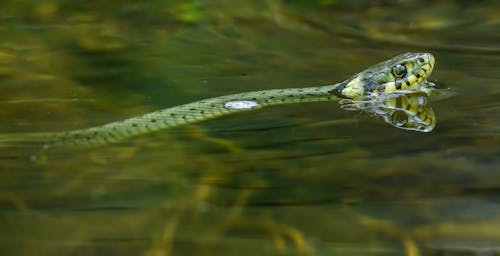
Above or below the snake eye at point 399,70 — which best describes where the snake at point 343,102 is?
below

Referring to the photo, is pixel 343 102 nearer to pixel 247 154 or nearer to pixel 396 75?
pixel 396 75

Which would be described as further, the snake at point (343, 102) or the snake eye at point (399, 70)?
the snake eye at point (399, 70)

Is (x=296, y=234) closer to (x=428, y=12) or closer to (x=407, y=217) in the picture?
(x=407, y=217)

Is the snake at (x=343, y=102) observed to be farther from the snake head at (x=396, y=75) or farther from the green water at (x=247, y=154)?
the green water at (x=247, y=154)

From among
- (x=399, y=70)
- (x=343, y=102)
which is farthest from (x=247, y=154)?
(x=399, y=70)

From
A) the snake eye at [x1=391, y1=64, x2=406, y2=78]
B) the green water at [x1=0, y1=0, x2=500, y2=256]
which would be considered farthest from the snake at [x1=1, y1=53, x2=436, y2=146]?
the green water at [x1=0, y1=0, x2=500, y2=256]

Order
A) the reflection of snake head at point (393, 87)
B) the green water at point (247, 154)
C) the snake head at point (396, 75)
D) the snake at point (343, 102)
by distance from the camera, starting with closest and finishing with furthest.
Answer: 1. the green water at point (247, 154)
2. the snake at point (343, 102)
3. the reflection of snake head at point (393, 87)
4. the snake head at point (396, 75)

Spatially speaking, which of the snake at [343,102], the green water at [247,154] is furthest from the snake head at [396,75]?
the green water at [247,154]

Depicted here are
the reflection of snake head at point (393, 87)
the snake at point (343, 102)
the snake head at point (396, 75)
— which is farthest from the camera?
the snake head at point (396, 75)

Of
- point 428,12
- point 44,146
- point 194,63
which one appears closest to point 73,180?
point 44,146
